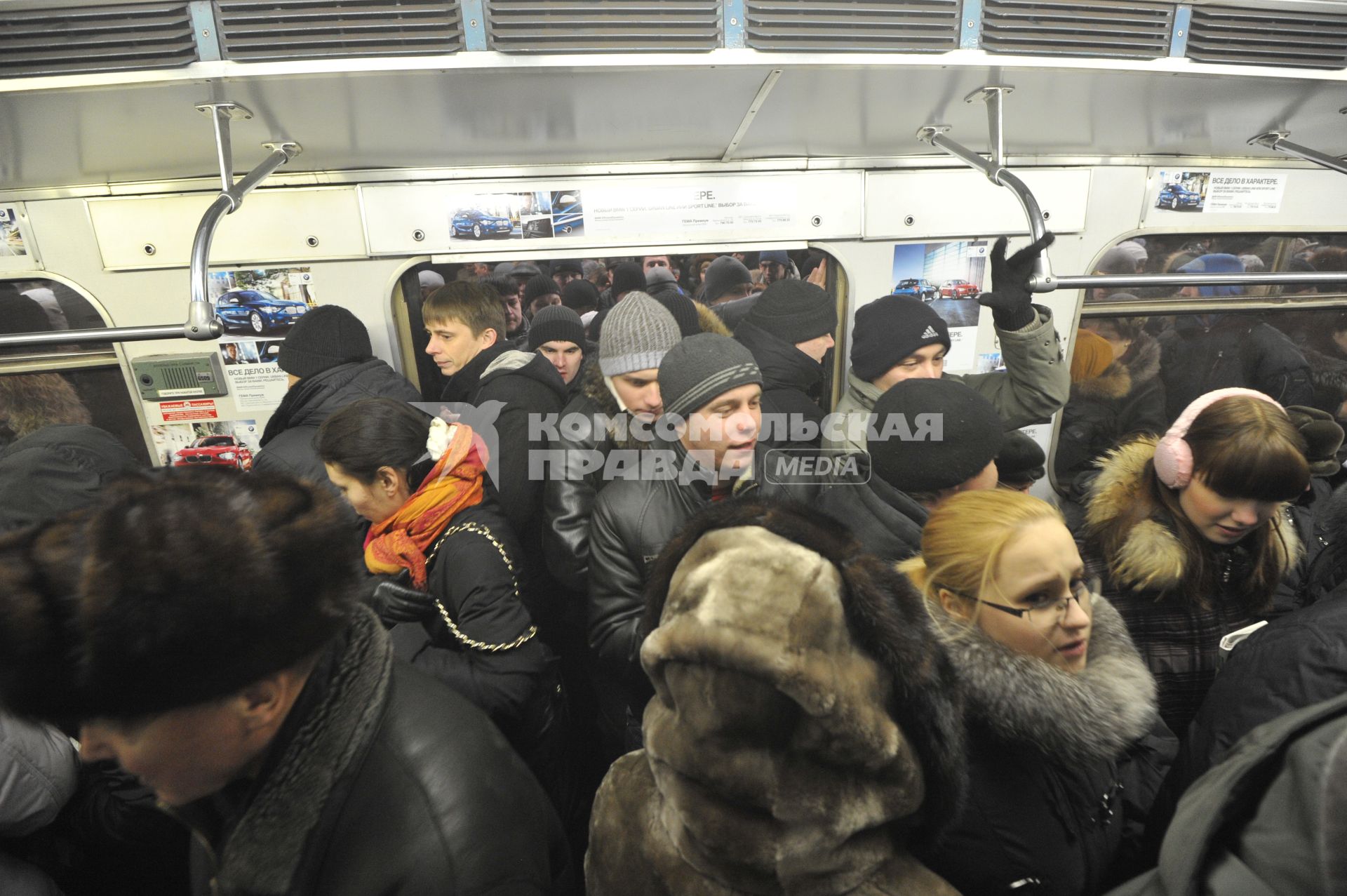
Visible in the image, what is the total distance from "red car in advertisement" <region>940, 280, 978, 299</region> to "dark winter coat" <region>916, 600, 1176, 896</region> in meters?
2.31

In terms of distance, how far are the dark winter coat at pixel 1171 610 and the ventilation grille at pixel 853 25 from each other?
155 centimetres

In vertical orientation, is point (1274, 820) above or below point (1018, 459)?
above

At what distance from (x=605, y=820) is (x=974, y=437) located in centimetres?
136

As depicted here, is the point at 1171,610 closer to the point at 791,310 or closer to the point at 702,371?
the point at 702,371

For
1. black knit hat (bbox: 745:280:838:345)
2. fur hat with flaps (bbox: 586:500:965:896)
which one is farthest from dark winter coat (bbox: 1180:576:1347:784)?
black knit hat (bbox: 745:280:838:345)

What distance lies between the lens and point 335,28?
5.44ft

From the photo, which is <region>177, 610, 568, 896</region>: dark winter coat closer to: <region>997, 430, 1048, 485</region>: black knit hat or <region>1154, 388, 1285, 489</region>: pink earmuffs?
<region>1154, 388, 1285, 489</region>: pink earmuffs

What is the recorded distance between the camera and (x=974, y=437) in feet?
5.84

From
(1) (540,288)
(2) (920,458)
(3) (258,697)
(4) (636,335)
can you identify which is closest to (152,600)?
(3) (258,697)

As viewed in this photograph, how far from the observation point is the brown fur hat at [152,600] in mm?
747

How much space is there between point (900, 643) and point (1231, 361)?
159 inches

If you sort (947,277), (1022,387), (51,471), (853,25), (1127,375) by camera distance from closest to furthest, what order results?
(853,25) → (51,471) → (1022,387) → (947,277) → (1127,375)

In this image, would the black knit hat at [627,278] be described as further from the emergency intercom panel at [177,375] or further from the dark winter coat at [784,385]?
the emergency intercom panel at [177,375]

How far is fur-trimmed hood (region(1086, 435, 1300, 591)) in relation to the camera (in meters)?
1.77
